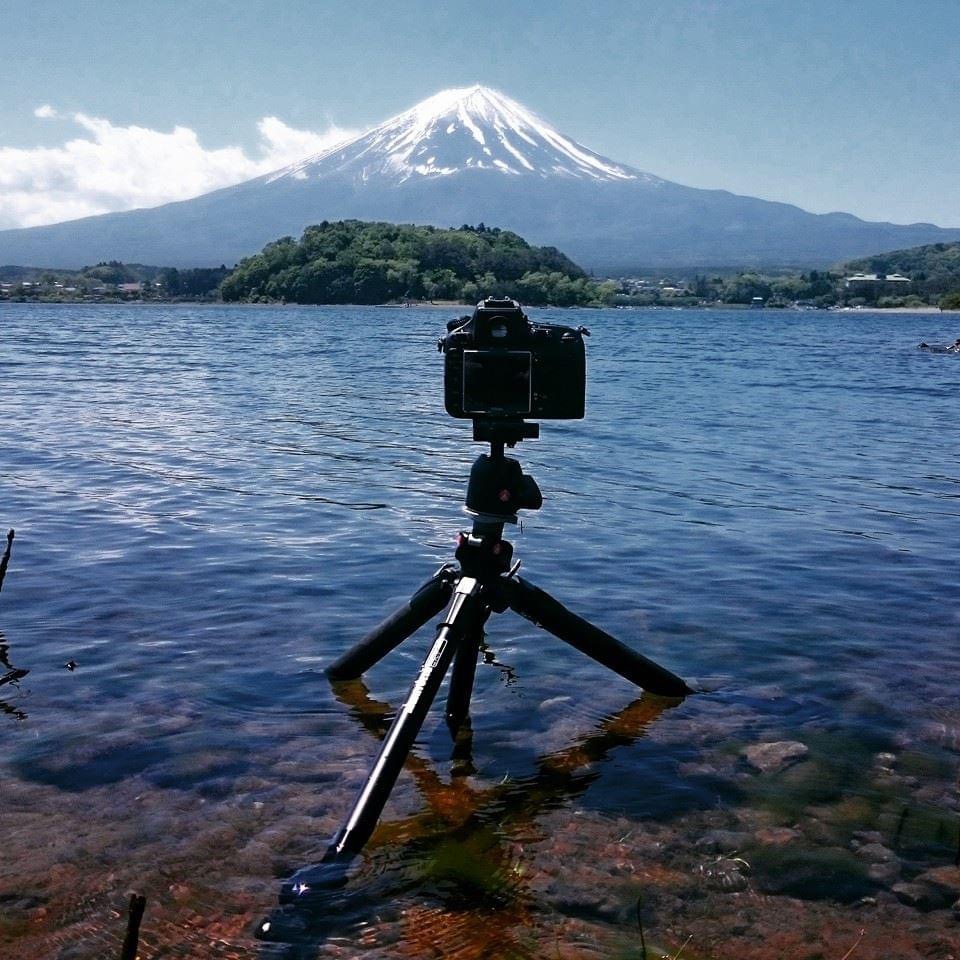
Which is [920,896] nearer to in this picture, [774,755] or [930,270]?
[774,755]

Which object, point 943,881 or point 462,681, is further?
point 462,681

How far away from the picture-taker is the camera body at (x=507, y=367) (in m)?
4.02

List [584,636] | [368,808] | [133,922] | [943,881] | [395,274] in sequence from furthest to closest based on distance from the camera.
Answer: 1. [395,274]
2. [584,636]
3. [943,881]
4. [368,808]
5. [133,922]

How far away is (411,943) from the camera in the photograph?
→ 3133 millimetres

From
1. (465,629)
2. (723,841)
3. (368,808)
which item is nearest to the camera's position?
(368,808)

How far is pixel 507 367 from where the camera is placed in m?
4.03

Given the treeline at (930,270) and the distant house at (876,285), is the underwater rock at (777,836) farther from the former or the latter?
the distant house at (876,285)

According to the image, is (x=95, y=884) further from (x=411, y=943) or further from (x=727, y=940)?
(x=727, y=940)

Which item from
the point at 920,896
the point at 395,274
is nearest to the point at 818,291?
the point at 395,274

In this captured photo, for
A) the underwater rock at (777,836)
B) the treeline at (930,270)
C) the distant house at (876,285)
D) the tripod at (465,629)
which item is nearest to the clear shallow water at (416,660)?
the underwater rock at (777,836)

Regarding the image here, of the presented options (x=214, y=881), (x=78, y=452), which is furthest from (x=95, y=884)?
(x=78, y=452)

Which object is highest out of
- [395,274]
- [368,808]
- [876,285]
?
[395,274]

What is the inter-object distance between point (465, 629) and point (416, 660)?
6.12ft

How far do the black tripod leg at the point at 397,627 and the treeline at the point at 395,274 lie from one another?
4378 inches
